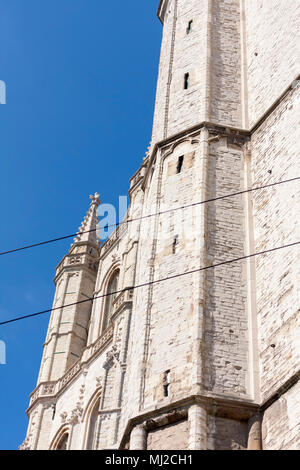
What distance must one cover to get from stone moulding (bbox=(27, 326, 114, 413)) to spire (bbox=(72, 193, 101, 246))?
6.41 metres

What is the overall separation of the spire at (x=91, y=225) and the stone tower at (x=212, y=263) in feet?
22.9

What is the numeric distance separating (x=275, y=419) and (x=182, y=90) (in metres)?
9.49

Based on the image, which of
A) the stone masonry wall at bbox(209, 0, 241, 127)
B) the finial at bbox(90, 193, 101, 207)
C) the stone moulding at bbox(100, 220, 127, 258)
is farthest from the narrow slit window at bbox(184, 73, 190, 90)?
the finial at bbox(90, 193, 101, 207)

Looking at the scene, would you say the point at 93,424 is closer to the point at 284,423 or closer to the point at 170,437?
the point at 170,437

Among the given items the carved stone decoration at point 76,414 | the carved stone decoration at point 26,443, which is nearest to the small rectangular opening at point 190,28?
the carved stone decoration at point 76,414

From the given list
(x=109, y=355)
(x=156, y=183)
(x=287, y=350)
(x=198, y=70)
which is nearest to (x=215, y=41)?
(x=198, y=70)

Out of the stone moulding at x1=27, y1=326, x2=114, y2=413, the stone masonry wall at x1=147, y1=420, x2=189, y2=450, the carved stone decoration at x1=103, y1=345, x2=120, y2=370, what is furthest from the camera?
the stone moulding at x1=27, y1=326, x2=114, y2=413

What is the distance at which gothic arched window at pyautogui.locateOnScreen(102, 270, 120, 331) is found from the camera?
1069 inches

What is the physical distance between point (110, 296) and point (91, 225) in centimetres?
614

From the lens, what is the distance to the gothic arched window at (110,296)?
27.1 metres

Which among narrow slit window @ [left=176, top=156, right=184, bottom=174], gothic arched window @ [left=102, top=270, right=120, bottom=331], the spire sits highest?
the spire

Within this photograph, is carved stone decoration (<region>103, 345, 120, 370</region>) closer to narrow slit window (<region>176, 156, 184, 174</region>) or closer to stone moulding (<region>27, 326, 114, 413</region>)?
stone moulding (<region>27, 326, 114, 413</region>)

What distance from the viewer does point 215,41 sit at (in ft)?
72.5

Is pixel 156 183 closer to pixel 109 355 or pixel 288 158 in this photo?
pixel 288 158
